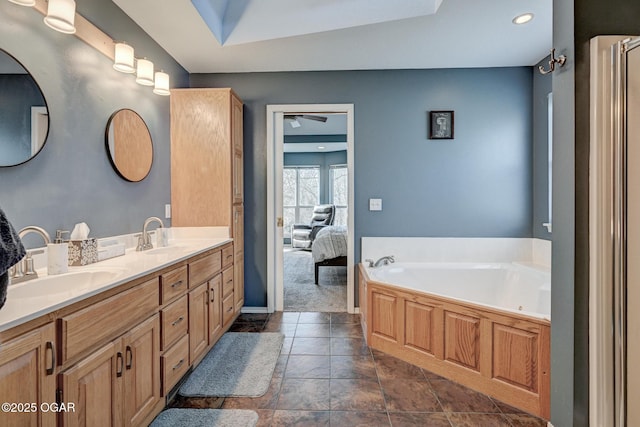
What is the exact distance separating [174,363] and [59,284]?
2.48 ft

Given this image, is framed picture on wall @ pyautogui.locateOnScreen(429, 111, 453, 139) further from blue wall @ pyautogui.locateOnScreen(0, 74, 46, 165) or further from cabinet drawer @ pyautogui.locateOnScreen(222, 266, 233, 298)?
blue wall @ pyautogui.locateOnScreen(0, 74, 46, 165)

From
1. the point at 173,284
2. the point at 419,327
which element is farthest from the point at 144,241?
the point at 419,327

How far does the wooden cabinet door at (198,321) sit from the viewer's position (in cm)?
204

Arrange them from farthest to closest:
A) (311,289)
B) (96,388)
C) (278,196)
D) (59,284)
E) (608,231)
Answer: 1. (311,289)
2. (278,196)
3. (59,284)
4. (608,231)
5. (96,388)

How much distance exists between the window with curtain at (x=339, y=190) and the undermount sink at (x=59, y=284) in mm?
6403

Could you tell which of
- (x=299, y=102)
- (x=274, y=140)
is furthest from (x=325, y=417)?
(x=299, y=102)

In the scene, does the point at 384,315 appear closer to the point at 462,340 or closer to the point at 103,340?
the point at 462,340

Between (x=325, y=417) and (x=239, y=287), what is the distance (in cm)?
168

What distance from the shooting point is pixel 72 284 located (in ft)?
4.91

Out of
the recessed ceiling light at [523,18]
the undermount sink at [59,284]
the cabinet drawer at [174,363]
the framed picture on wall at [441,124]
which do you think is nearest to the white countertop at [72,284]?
the undermount sink at [59,284]

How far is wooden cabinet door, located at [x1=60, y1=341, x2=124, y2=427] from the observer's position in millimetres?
1105

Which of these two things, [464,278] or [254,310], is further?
[254,310]

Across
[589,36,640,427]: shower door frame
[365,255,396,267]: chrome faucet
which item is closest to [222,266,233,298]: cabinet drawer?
[365,255,396,267]: chrome faucet

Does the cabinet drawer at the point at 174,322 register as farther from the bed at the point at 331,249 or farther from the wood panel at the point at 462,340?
the bed at the point at 331,249
